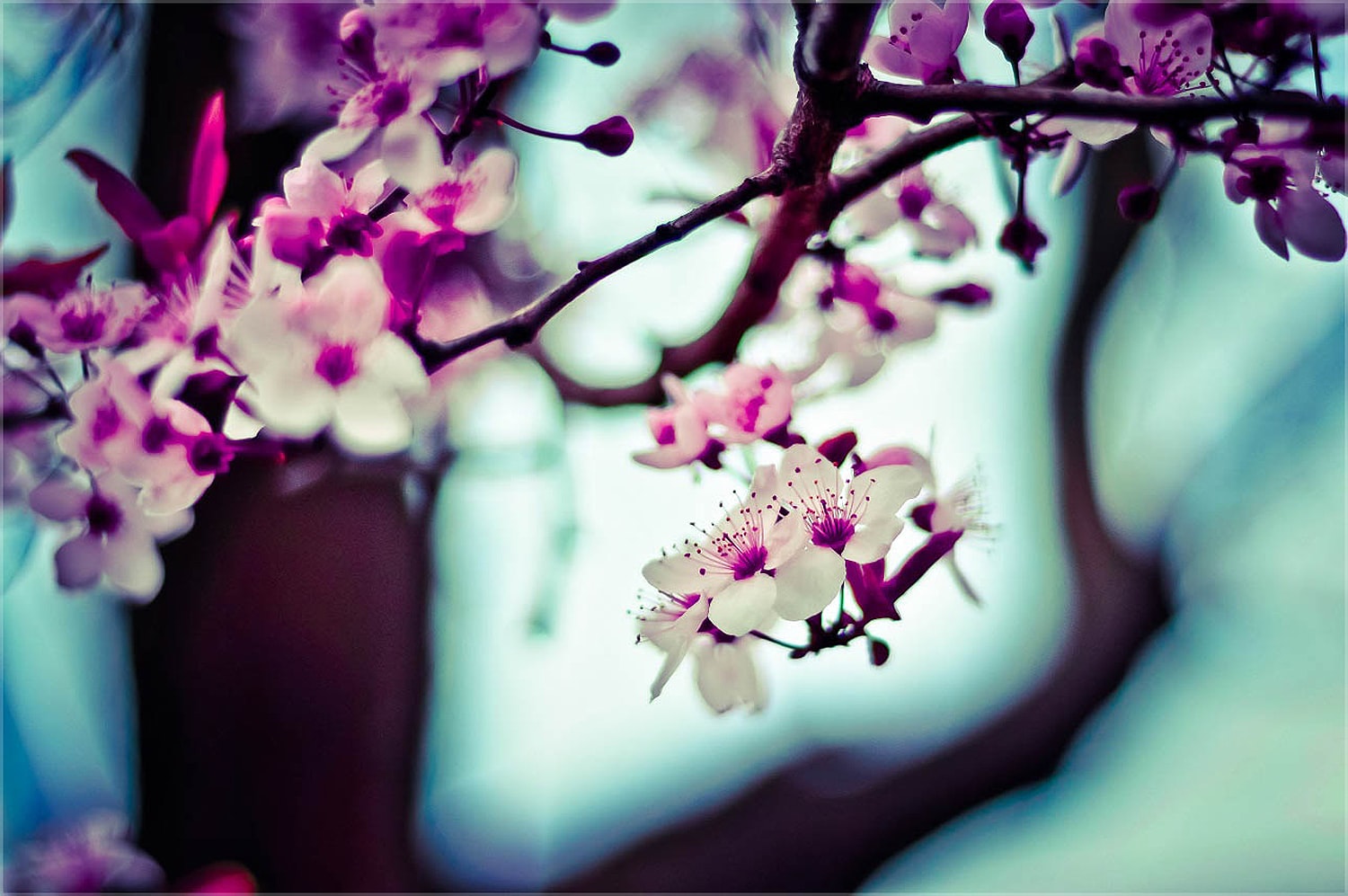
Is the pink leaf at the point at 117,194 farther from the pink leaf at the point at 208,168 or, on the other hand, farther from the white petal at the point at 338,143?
the white petal at the point at 338,143

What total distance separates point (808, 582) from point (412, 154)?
0.29 m

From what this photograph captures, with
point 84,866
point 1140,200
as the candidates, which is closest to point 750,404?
point 1140,200

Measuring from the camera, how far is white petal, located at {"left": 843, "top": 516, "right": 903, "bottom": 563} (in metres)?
0.44

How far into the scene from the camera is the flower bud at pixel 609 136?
48cm

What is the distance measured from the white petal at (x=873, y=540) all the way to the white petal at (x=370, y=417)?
9.4 inches

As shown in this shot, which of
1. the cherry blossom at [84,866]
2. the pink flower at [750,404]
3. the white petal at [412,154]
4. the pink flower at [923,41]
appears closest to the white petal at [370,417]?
the white petal at [412,154]

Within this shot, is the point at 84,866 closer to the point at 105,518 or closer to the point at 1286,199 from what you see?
the point at 105,518

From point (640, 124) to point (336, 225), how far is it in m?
0.89

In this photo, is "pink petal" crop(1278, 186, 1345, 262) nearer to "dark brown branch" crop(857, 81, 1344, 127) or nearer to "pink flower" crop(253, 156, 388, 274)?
"dark brown branch" crop(857, 81, 1344, 127)

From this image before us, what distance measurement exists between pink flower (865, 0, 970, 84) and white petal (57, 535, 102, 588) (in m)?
0.59

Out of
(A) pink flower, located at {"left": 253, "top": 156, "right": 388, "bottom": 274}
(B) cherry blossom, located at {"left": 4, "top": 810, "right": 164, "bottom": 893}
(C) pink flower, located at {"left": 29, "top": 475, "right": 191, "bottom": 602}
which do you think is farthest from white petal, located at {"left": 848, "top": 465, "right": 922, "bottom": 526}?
(B) cherry blossom, located at {"left": 4, "top": 810, "right": 164, "bottom": 893}

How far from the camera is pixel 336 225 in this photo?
0.45 meters

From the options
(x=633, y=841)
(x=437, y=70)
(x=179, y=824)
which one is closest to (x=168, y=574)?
(x=179, y=824)

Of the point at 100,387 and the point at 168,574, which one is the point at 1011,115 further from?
the point at 168,574
